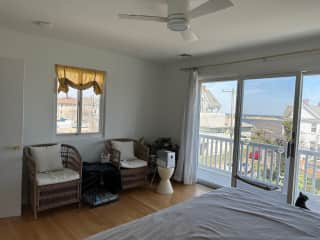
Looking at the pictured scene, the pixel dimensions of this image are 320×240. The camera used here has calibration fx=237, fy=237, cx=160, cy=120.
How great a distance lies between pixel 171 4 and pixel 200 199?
160cm

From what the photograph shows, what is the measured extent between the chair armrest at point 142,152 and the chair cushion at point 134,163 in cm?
14

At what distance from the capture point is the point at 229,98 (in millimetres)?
4125

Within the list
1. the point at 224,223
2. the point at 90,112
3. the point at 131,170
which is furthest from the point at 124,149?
the point at 224,223

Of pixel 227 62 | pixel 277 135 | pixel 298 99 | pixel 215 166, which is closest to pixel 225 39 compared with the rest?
pixel 227 62

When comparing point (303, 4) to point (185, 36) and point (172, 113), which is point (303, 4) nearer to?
point (185, 36)

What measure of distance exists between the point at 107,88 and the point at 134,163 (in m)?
1.40

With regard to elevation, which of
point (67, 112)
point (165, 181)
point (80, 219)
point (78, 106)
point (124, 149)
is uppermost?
→ point (78, 106)

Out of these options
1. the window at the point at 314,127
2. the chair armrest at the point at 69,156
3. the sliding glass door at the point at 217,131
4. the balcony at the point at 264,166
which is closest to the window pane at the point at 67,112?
the chair armrest at the point at 69,156

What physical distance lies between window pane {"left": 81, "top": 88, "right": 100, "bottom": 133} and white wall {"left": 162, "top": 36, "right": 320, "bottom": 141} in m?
1.48

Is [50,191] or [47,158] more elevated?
[47,158]

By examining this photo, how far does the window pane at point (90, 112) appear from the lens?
13.1 ft

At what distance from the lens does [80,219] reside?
2895 mm

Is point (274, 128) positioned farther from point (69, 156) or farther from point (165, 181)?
point (69, 156)

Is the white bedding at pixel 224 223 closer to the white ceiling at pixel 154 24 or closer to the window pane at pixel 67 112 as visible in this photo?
the white ceiling at pixel 154 24
